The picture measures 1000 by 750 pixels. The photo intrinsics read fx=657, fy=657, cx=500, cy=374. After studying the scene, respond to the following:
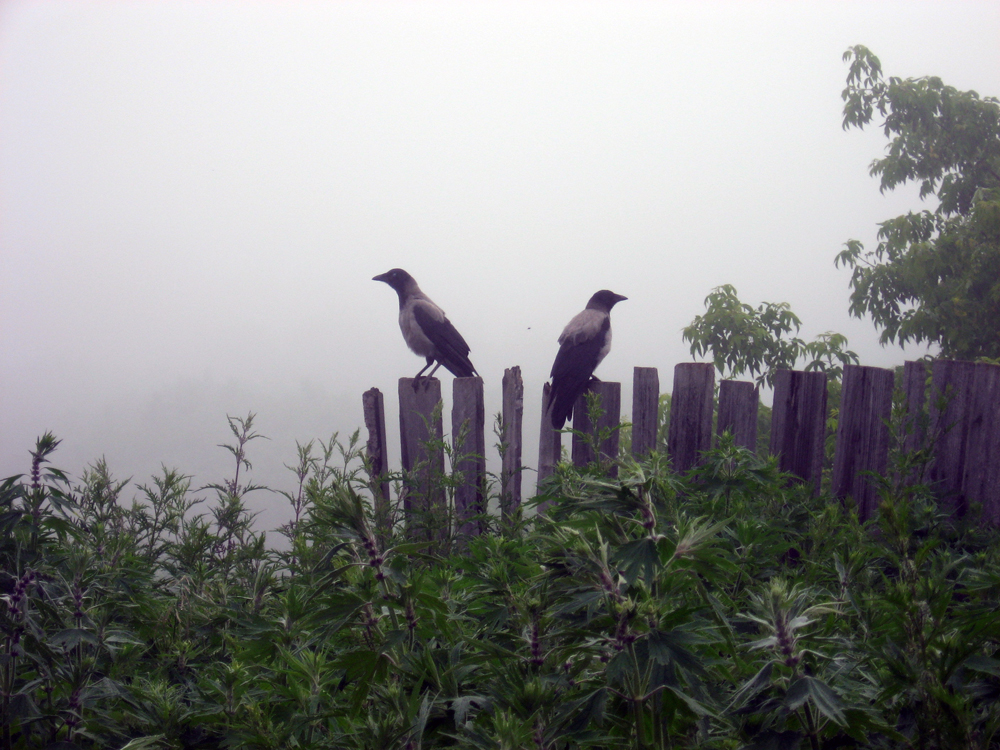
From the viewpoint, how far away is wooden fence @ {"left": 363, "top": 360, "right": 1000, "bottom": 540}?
4.01 m

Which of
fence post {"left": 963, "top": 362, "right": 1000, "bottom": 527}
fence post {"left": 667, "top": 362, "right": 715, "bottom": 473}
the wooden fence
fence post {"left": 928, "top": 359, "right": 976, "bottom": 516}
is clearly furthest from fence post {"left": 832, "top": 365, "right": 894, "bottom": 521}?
fence post {"left": 667, "top": 362, "right": 715, "bottom": 473}

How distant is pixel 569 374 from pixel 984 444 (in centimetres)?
273

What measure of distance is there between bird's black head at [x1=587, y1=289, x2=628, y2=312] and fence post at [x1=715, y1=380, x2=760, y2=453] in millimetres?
2174

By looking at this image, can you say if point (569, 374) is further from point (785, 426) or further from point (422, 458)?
point (785, 426)

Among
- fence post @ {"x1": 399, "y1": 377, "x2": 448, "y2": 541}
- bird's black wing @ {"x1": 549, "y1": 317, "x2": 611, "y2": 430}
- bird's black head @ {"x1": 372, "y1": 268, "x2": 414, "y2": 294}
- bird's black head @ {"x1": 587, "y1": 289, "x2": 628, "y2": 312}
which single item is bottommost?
fence post @ {"x1": 399, "y1": 377, "x2": 448, "y2": 541}

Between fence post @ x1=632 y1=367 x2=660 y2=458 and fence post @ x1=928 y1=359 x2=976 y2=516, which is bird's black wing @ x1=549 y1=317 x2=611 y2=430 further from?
fence post @ x1=928 y1=359 x2=976 y2=516

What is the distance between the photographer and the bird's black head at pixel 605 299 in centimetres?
649

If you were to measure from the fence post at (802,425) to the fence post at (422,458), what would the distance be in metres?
2.31

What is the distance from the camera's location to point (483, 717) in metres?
1.10

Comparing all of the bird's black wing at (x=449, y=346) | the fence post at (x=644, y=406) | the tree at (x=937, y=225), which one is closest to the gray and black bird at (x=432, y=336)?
the bird's black wing at (x=449, y=346)

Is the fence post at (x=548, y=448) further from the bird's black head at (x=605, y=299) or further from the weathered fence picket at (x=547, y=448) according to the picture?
the bird's black head at (x=605, y=299)

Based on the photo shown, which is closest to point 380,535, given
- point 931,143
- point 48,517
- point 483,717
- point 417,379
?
point 48,517

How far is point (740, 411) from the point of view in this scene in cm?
446

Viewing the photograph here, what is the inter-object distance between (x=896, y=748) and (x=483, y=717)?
0.64 meters
